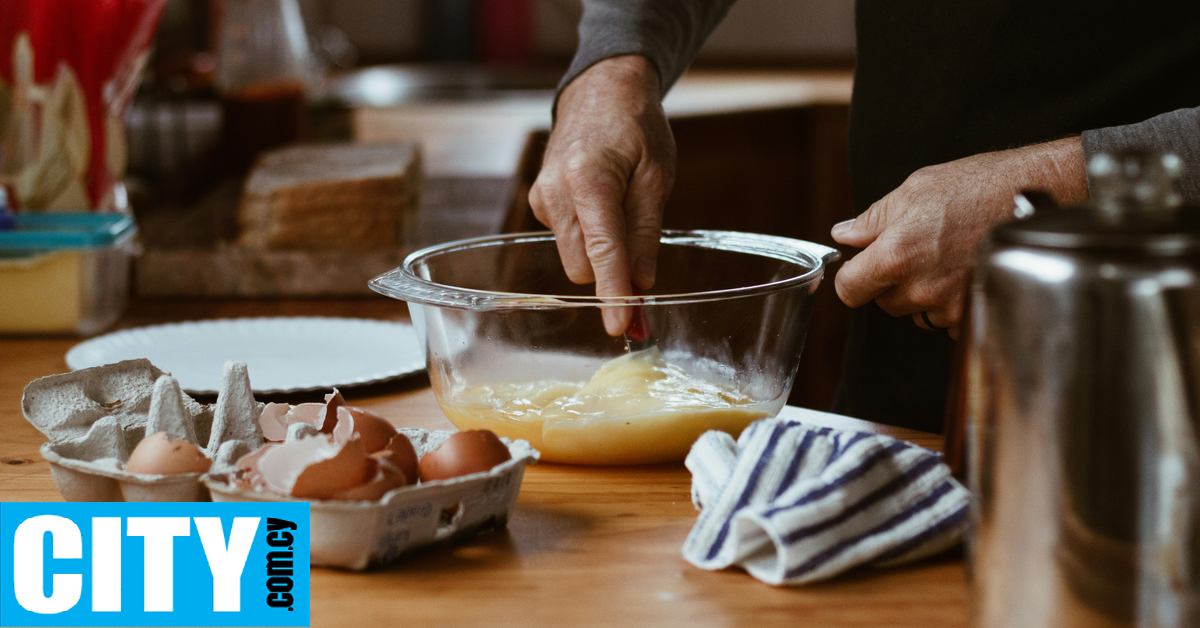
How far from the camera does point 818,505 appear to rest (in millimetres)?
579

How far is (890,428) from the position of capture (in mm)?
878

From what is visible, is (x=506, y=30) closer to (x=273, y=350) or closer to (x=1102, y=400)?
(x=273, y=350)

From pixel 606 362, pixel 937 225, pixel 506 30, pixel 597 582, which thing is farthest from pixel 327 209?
pixel 506 30

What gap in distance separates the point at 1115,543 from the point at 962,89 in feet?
2.75

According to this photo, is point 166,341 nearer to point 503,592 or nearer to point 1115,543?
point 503,592

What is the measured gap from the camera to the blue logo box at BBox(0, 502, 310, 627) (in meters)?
0.56

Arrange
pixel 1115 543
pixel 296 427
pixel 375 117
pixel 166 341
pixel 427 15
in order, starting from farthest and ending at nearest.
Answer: pixel 427 15
pixel 375 117
pixel 166 341
pixel 296 427
pixel 1115 543

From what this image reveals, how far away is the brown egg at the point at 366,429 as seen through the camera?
0.64 meters

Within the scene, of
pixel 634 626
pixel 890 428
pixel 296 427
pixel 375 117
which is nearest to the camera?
pixel 634 626

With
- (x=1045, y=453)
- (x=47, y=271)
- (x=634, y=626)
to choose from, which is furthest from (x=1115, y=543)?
(x=47, y=271)

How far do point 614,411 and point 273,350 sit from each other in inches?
19.0

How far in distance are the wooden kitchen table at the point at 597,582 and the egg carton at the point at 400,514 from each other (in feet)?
0.04

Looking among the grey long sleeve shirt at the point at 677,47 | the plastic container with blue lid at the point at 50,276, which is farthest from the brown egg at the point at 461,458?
the plastic container with blue lid at the point at 50,276

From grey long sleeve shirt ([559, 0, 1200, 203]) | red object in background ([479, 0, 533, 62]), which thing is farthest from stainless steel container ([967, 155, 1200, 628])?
red object in background ([479, 0, 533, 62])
